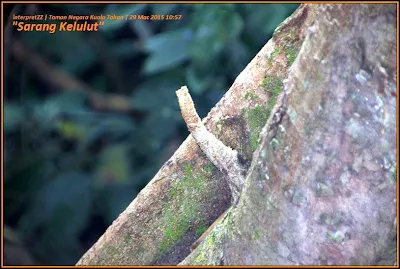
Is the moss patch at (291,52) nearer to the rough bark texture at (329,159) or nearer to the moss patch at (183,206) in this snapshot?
the rough bark texture at (329,159)

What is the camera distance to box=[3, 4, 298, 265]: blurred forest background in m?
1.70

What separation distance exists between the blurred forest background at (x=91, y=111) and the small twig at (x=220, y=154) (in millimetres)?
636

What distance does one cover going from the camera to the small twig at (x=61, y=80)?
8.00 feet

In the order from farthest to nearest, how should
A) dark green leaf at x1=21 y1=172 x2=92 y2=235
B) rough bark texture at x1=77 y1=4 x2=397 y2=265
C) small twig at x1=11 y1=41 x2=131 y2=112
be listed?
small twig at x1=11 y1=41 x2=131 y2=112
dark green leaf at x1=21 y1=172 x2=92 y2=235
rough bark texture at x1=77 y1=4 x2=397 y2=265

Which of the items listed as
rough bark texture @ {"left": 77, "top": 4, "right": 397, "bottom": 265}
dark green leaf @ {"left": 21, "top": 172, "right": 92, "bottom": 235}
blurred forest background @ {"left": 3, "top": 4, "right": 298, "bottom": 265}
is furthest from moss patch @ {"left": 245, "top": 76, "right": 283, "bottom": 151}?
dark green leaf @ {"left": 21, "top": 172, "right": 92, "bottom": 235}

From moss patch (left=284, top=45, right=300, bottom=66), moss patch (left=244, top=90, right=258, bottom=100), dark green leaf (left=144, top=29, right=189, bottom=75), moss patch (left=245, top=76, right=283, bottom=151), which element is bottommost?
moss patch (left=245, top=76, right=283, bottom=151)

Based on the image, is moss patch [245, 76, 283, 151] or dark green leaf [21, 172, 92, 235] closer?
moss patch [245, 76, 283, 151]

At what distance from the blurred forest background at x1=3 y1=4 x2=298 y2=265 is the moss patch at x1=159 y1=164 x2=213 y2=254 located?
0.61m

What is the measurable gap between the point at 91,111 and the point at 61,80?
0.31 meters

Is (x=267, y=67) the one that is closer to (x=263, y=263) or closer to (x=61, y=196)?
(x=263, y=263)

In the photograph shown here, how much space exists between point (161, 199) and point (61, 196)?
3.84ft

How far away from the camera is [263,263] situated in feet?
2.82

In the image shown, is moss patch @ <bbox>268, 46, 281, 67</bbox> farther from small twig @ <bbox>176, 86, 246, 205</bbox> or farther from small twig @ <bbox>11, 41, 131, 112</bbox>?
small twig @ <bbox>11, 41, 131, 112</bbox>

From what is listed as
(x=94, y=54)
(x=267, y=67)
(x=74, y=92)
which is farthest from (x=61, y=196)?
(x=267, y=67)
